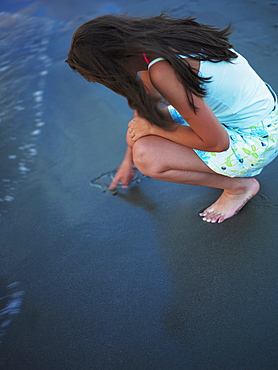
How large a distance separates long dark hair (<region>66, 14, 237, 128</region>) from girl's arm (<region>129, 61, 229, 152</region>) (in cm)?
3

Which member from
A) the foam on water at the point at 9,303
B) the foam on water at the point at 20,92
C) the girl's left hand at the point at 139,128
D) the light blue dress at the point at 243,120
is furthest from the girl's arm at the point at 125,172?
the foam on water at the point at 9,303

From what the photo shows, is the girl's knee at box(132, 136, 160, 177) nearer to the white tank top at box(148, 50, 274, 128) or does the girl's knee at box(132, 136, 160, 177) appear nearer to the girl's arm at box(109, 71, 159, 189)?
the girl's arm at box(109, 71, 159, 189)

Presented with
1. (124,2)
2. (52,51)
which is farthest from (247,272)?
(124,2)

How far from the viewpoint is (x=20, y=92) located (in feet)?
11.6

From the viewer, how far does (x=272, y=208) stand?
186cm

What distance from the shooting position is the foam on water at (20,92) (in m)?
2.60

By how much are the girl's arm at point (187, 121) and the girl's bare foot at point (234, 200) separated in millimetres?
343

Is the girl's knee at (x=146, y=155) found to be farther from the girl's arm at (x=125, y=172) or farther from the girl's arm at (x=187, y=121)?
the girl's arm at (x=125, y=172)

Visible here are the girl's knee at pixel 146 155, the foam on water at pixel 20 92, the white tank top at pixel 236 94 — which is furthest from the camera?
the foam on water at pixel 20 92

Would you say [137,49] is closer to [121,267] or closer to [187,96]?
[187,96]

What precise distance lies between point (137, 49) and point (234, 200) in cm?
88

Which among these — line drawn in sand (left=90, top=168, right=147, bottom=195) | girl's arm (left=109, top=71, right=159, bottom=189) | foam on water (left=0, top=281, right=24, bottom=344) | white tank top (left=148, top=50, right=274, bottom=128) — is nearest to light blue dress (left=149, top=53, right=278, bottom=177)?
white tank top (left=148, top=50, right=274, bottom=128)

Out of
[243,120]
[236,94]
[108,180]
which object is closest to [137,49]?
[236,94]

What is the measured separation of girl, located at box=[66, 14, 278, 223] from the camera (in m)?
1.37
